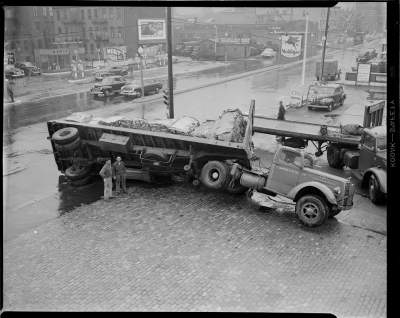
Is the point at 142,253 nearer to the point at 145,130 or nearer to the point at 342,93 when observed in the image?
the point at 145,130

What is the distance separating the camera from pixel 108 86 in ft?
34.6

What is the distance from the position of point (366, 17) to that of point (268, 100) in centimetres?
360

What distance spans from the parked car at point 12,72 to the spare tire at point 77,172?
259 cm

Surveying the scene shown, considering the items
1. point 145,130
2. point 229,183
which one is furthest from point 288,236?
point 145,130

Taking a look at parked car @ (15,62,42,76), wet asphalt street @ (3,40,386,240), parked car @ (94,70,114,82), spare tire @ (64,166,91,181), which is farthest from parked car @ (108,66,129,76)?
spare tire @ (64,166,91,181)

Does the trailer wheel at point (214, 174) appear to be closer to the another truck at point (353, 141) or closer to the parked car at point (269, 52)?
the another truck at point (353, 141)

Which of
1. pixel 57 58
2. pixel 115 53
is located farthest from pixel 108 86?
pixel 57 58

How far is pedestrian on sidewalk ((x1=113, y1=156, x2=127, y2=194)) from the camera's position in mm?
9716

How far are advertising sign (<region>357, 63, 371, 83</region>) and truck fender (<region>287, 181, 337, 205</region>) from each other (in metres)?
2.67

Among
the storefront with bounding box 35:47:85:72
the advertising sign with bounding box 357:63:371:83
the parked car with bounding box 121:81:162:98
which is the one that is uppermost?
the storefront with bounding box 35:47:85:72

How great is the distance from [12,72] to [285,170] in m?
5.98

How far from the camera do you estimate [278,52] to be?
10234 mm

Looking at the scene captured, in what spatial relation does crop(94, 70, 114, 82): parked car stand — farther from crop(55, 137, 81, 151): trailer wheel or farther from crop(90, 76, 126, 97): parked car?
crop(55, 137, 81, 151): trailer wheel

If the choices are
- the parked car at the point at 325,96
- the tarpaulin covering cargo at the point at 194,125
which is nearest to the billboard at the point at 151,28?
the tarpaulin covering cargo at the point at 194,125
